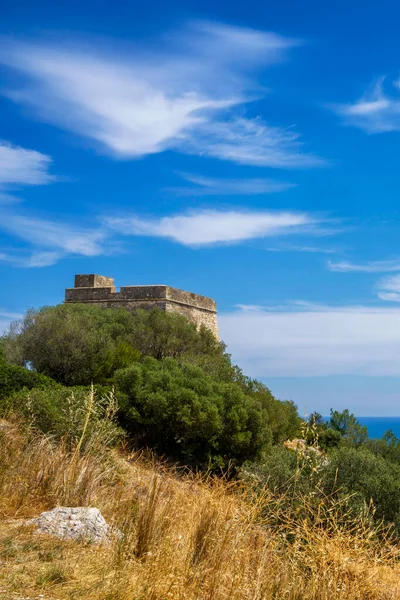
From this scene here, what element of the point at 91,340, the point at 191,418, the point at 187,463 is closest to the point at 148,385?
the point at 191,418

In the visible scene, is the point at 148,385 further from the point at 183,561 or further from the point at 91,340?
the point at 183,561

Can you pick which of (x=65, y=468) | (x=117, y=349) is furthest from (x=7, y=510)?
(x=117, y=349)

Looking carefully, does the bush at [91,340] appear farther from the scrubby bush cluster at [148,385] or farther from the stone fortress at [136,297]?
the stone fortress at [136,297]

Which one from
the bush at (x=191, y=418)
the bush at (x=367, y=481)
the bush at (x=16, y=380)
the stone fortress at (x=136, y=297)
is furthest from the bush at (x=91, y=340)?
the bush at (x=367, y=481)

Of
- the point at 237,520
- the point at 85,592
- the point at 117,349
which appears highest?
the point at 117,349

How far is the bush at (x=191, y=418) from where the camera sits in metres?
16.2

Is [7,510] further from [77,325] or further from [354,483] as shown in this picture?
[77,325]

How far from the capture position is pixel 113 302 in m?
27.1

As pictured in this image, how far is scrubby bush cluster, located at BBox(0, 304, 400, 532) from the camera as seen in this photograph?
383 inches

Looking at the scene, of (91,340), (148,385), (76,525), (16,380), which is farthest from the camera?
(91,340)

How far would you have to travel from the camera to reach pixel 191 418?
1614 centimetres

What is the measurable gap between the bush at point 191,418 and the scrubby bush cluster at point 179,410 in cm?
3

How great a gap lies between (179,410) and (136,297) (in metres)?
11.3

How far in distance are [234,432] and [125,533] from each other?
38.6 ft
